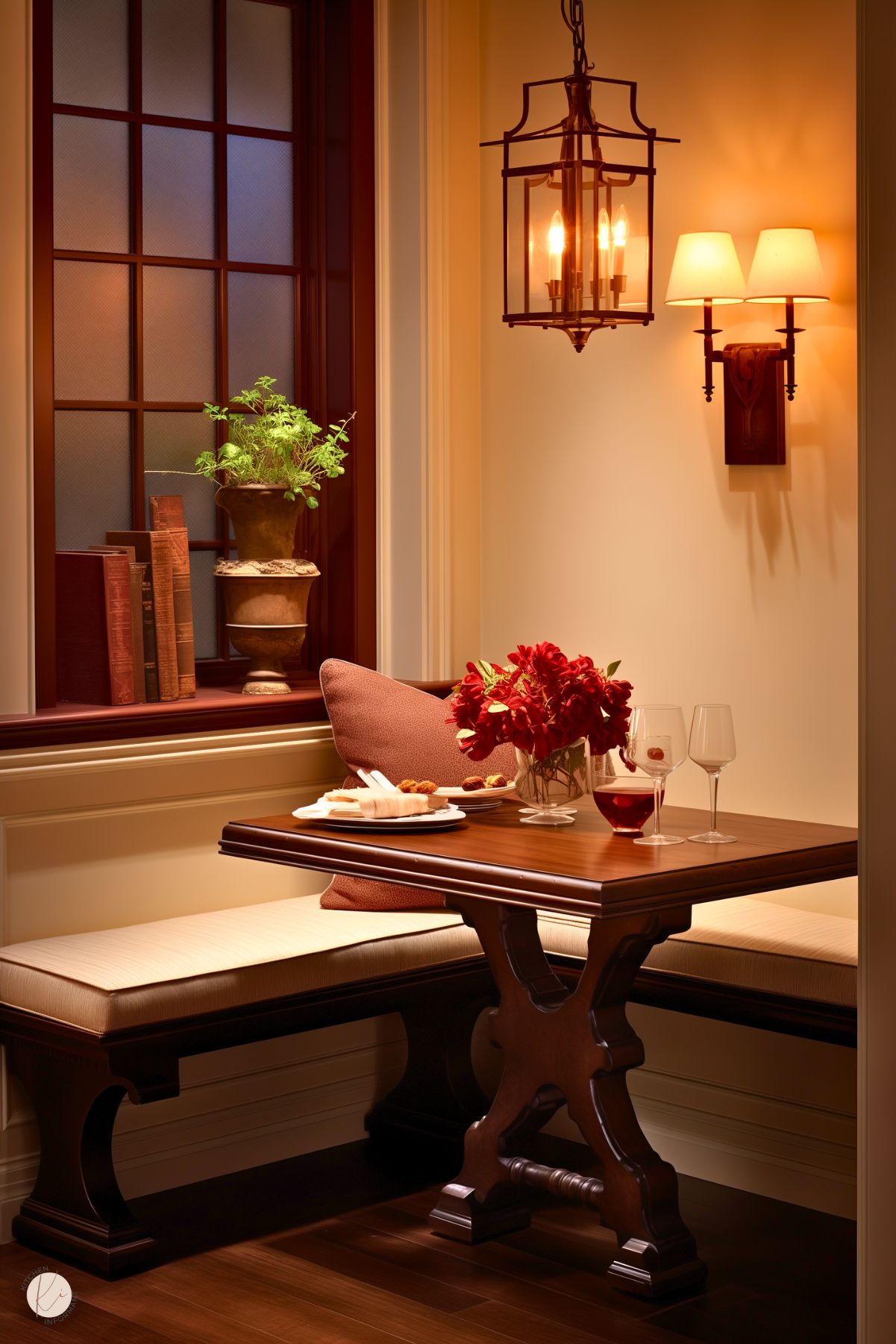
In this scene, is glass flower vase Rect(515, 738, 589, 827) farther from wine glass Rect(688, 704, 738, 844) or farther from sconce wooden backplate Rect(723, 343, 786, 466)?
sconce wooden backplate Rect(723, 343, 786, 466)

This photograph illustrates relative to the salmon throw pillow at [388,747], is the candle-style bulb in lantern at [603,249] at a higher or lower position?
higher

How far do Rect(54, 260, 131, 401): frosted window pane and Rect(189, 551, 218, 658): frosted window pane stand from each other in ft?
1.47

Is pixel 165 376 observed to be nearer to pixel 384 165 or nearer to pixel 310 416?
pixel 310 416

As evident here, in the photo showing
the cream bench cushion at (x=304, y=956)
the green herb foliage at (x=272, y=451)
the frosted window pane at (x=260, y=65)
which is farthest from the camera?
the frosted window pane at (x=260, y=65)

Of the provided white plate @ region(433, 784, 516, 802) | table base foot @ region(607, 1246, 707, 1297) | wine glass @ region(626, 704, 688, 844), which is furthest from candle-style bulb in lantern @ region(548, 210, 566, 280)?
table base foot @ region(607, 1246, 707, 1297)

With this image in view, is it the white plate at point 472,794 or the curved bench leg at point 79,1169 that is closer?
the curved bench leg at point 79,1169

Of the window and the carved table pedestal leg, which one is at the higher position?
the window

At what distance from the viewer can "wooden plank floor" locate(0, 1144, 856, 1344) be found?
2.91m

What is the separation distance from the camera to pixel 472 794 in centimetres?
329

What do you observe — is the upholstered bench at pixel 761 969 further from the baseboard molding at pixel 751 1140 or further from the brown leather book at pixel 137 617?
the brown leather book at pixel 137 617

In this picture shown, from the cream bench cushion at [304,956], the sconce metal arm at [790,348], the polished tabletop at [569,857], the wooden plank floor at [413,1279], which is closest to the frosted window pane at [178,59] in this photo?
the sconce metal arm at [790,348]

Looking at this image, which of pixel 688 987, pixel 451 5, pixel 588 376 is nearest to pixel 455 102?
pixel 451 5

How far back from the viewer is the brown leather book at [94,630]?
3658mm

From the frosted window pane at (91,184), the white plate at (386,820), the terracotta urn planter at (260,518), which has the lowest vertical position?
the white plate at (386,820)
